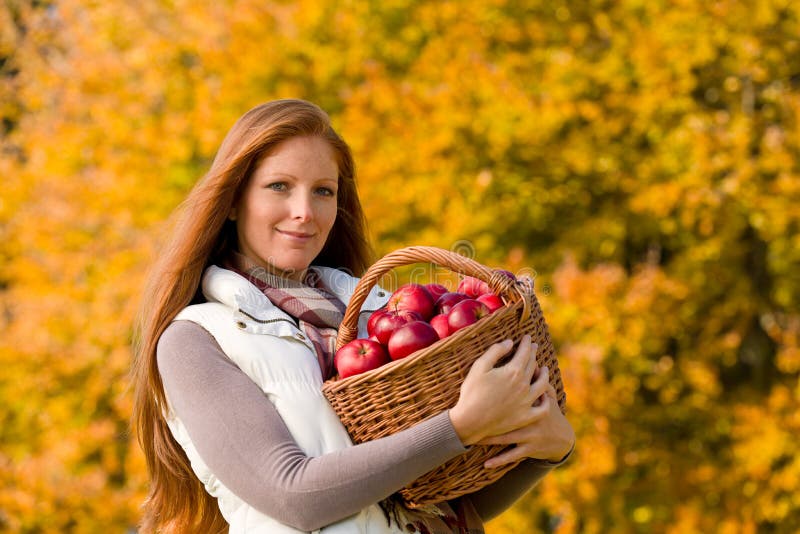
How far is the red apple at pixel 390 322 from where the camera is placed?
1923mm

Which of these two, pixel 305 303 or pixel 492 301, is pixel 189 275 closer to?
pixel 305 303

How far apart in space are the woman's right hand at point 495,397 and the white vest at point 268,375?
0.76ft

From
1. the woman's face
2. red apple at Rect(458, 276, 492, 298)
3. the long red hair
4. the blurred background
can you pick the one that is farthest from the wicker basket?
the blurred background

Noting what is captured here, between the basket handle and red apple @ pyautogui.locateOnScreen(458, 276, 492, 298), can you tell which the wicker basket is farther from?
red apple @ pyautogui.locateOnScreen(458, 276, 492, 298)

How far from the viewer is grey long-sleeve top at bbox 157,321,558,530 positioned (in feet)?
5.90

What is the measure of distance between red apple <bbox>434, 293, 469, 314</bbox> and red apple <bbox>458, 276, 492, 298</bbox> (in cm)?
6

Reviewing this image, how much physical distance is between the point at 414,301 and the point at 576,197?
5291mm

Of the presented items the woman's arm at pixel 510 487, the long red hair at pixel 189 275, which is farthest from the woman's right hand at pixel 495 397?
the long red hair at pixel 189 275

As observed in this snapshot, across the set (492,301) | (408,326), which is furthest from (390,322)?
(492,301)

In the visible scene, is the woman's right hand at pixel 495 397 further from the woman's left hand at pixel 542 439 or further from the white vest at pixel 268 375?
the white vest at pixel 268 375

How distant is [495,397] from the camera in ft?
6.06

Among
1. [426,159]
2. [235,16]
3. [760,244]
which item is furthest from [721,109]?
[235,16]

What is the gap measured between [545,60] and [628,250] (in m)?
1.62

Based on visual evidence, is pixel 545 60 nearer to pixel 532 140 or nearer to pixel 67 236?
pixel 532 140
